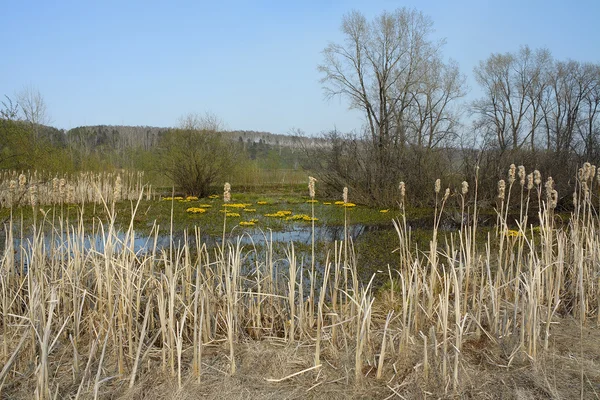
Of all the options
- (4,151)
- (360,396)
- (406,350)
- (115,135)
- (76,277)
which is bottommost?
(360,396)

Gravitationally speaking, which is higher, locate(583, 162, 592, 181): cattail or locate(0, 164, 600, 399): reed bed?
locate(583, 162, 592, 181): cattail

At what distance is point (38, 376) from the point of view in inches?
85.7

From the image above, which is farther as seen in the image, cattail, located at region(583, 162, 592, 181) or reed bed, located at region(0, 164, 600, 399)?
cattail, located at region(583, 162, 592, 181)

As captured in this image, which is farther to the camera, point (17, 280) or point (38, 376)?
point (17, 280)

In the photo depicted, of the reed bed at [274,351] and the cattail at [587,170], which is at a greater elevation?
the cattail at [587,170]

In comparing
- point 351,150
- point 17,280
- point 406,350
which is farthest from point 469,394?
point 351,150

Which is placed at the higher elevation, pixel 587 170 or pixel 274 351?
pixel 587 170

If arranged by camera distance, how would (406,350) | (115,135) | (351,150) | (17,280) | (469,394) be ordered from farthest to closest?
(115,135) < (351,150) < (17,280) < (406,350) < (469,394)

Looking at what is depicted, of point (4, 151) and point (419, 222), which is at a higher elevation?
point (4, 151)

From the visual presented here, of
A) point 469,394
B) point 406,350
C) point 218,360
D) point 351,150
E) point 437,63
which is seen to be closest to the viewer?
point 469,394

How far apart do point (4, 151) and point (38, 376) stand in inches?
514

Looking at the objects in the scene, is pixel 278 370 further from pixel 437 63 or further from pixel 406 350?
pixel 437 63

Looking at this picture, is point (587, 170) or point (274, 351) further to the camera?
point (587, 170)

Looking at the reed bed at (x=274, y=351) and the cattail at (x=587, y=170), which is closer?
the reed bed at (x=274, y=351)
